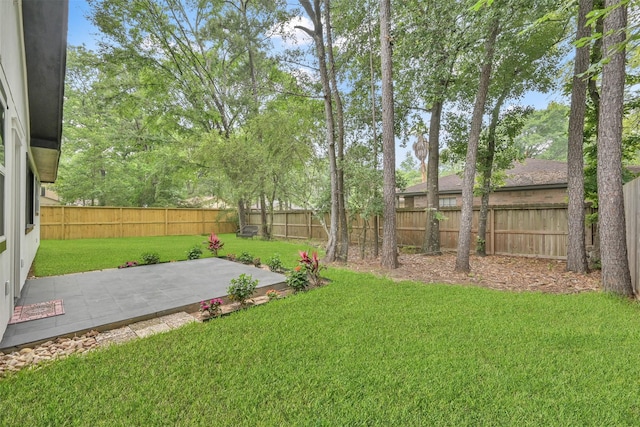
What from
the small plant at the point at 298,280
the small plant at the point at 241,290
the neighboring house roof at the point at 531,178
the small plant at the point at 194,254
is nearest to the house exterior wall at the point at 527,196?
the neighboring house roof at the point at 531,178

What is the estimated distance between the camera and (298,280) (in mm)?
4305

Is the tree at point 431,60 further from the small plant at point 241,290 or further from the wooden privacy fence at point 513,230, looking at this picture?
the small plant at point 241,290

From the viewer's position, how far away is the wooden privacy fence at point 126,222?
36.8 feet

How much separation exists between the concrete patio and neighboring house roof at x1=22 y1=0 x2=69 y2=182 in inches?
97.7

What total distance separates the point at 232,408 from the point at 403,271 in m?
4.59

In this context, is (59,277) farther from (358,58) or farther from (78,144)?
(78,144)

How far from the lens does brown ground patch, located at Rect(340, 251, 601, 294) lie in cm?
459

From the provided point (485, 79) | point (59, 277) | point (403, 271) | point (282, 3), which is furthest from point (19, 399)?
point (282, 3)

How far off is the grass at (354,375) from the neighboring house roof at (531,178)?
8.47m

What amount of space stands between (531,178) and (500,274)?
769 cm

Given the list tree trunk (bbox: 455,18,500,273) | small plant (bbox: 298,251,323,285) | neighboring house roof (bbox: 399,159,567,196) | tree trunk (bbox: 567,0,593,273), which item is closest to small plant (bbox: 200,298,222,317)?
small plant (bbox: 298,251,323,285)

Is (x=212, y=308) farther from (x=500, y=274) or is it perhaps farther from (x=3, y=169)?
(x=500, y=274)

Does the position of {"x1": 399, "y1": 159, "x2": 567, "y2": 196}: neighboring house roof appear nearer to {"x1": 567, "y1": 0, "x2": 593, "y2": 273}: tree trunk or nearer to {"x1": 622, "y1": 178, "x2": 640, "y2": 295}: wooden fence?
{"x1": 567, "y1": 0, "x2": 593, "y2": 273}: tree trunk

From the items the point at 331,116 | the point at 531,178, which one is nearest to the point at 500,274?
the point at 331,116
